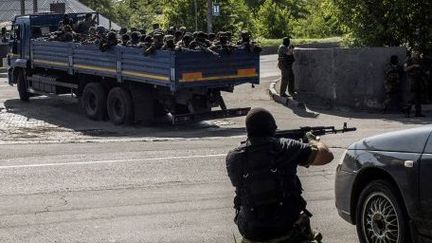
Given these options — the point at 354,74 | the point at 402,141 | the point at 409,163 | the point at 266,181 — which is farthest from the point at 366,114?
the point at 266,181

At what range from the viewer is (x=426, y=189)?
17.7 feet

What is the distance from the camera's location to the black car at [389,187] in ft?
17.8

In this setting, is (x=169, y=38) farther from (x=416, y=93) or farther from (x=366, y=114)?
(x=416, y=93)

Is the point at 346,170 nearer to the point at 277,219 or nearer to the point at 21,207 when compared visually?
the point at 277,219

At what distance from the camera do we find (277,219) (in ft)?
13.9

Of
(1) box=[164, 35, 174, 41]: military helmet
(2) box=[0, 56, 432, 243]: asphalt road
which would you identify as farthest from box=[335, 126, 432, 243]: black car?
(1) box=[164, 35, 174, 41]: military helmet

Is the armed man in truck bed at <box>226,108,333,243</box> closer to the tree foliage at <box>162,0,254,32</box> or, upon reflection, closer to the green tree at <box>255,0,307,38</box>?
the tree foliage at <box>162,0,254,32</box>

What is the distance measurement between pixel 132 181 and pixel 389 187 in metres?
5.24

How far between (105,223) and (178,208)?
0.98m

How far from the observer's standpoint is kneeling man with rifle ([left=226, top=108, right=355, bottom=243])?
14.0ft

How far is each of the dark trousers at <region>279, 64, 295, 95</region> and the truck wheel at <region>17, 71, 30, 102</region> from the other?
753 cm

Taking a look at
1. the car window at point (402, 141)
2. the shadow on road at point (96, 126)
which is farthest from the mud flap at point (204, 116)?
the car window at point (402, 141)

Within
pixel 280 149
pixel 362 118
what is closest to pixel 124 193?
pixel 280 149

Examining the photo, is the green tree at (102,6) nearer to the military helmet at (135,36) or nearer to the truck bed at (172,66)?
the truck bed at (172,66)
